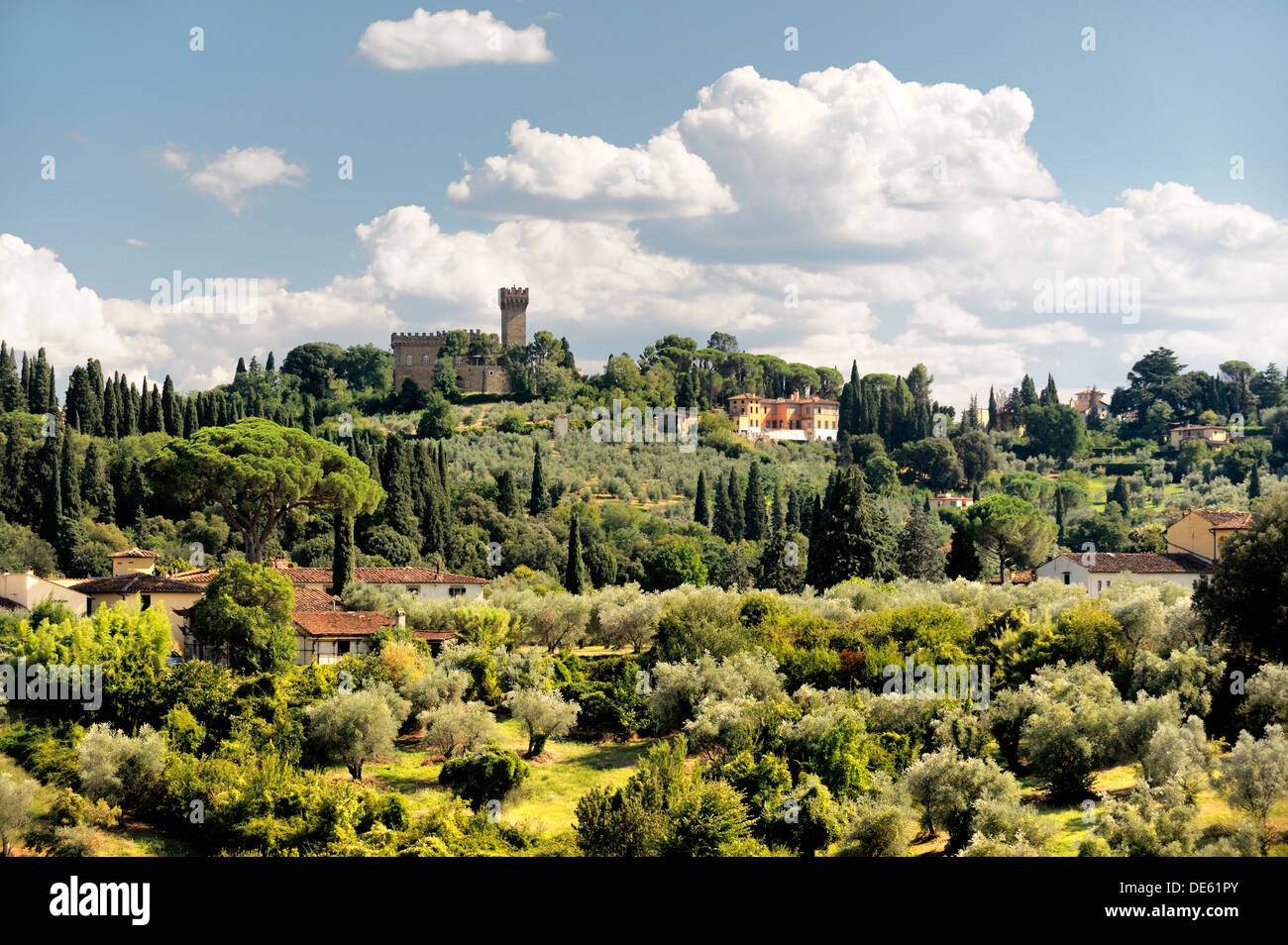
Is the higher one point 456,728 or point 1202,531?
point 1202,531

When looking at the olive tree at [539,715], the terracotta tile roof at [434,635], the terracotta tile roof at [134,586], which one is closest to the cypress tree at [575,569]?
the terracotta tile roof at [434,635]

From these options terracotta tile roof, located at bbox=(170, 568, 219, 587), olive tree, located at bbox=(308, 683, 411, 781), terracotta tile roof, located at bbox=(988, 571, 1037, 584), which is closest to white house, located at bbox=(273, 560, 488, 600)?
terracotta tile roof, located at bbox=(170, 568, 219, 587)

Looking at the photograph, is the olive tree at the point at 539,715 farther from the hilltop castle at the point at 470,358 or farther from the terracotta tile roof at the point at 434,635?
the hilltop castle at the point at 470,358

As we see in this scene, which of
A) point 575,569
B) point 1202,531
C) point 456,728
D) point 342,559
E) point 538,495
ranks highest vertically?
point 538,495

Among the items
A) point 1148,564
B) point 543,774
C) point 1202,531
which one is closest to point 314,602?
point 543,774

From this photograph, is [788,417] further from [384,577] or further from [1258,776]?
[1258,776]
